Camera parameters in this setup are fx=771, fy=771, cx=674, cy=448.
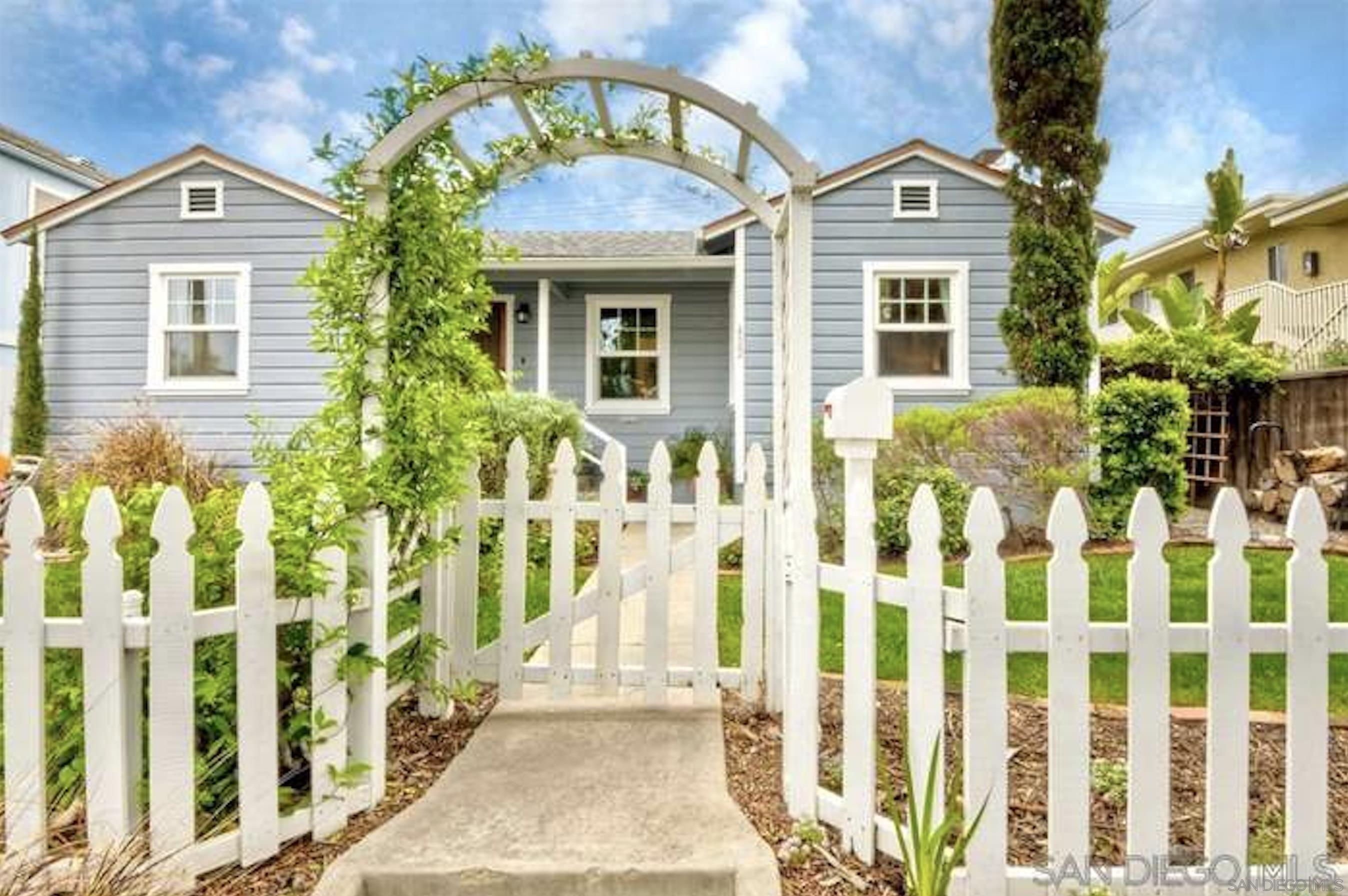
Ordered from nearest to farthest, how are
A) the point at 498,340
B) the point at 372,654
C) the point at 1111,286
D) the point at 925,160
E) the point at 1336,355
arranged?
the point at 372,654, the point at 925,160, the point at 498,340, the point at 1336,355, the point at 1111,286

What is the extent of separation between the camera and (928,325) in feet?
28.9

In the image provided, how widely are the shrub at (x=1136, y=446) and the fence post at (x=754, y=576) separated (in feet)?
16.9

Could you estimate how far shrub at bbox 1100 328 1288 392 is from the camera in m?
8.93

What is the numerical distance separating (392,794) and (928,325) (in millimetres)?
7846

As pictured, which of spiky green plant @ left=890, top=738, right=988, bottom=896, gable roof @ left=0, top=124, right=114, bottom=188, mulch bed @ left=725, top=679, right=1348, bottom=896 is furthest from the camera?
gable roof @ left=0, top=124, right=114, bottom=188

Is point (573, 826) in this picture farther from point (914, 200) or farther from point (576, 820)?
point (914, 200)

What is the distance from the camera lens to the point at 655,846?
201cm

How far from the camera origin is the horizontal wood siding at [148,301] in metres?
9.03

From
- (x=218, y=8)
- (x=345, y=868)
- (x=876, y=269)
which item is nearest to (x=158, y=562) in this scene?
(x=345, y=868)

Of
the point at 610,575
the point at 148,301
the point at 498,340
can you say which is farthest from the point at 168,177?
the point at 610,575

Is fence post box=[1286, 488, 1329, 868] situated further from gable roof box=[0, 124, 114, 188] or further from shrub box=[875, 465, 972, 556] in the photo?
gable roof box=[0, 124, 114, 188]

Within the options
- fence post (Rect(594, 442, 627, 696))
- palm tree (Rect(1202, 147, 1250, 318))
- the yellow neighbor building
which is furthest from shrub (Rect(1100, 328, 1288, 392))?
fence post (Rect(594, 442, 627, 696))

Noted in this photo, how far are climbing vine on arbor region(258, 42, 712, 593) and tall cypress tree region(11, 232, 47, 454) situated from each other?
29.4 feet

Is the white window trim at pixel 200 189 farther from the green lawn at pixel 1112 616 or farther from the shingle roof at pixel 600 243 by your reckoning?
the green lawn at pixel 1112 616
